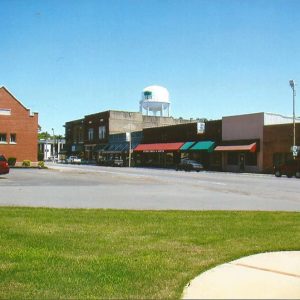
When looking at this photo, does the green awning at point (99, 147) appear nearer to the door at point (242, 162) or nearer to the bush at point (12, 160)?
the bush at point (12, 160)

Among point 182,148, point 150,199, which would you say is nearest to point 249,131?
point 182,148

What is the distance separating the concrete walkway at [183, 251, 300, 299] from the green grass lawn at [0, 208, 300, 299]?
0.78 ft

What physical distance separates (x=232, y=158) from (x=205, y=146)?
4.35 metres

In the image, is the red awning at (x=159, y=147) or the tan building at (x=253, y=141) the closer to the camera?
the tan building at (x=253, y=141)

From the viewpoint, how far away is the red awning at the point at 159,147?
6372 centimetres

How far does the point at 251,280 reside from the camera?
17.8 feet

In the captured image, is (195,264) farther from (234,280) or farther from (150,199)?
(150,199)

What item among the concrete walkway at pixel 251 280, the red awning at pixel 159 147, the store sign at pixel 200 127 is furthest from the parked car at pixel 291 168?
the concrete walkway at pixel 251 280

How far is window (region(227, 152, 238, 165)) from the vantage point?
177 ft

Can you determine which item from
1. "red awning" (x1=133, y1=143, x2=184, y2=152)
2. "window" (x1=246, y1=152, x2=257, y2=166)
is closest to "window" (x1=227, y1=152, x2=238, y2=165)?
"window" (x1=246, y1=152, x2=257, y2=166)

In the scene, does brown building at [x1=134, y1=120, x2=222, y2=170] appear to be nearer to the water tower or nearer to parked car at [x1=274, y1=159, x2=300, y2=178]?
the water tower

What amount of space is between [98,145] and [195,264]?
88.1 metres

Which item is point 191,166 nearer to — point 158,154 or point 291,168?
point 291,168

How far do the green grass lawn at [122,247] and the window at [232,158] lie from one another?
4240cm
